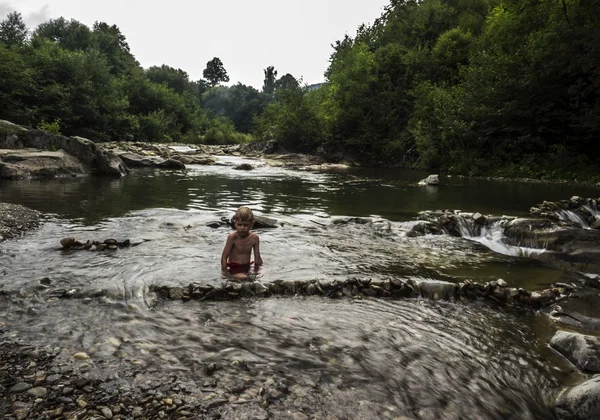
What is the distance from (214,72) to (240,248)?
16262 centimetres

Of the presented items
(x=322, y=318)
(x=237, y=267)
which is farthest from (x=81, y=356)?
(x=237, y=267)

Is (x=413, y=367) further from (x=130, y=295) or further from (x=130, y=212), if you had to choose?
(x=130, y=212)

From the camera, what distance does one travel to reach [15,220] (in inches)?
303

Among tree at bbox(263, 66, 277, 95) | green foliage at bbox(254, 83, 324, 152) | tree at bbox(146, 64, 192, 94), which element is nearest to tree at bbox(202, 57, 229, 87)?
tree at bbox(263, 66, 277, 95)

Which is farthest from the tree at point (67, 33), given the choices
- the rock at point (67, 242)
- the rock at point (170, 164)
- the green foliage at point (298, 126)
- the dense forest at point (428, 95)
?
the rock at point (67, 242)

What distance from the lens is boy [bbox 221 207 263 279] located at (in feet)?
18.3

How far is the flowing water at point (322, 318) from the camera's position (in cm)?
304

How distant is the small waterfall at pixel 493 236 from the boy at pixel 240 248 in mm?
5296

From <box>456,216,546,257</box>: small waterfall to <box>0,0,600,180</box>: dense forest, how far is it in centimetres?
1487

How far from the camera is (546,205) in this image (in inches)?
408

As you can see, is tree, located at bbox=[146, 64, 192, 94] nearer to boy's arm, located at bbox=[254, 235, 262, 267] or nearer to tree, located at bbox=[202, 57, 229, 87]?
tree, located at bbox=[202, 57, 229, 87]

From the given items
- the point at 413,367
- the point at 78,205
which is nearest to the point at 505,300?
the point at 413,367

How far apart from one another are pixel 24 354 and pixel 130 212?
23.9 feet

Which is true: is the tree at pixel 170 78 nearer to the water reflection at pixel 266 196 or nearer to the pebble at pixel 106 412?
the water reflection at pixel 266 196
